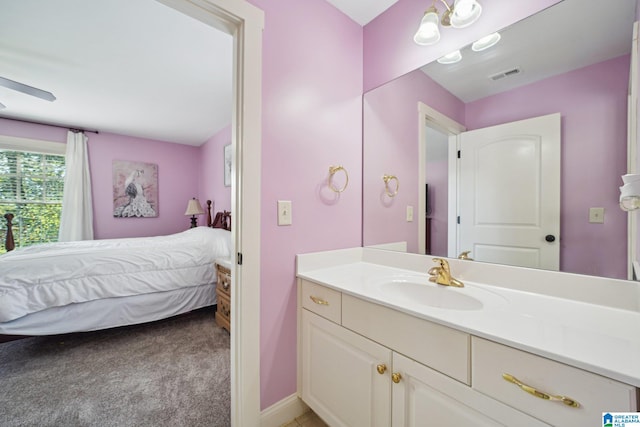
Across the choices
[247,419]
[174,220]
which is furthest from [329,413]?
[174,220]

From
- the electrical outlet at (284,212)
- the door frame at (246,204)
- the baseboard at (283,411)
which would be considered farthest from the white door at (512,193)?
the baseboard at (283,411)

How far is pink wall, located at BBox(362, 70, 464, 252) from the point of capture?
1.44 meters

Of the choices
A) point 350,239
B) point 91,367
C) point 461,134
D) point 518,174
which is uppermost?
point 461,134

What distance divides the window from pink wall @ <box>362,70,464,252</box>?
14.4 ft

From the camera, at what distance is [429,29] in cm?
117

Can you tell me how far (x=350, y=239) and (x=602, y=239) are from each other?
1091 millimetres

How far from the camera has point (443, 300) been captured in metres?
1.11

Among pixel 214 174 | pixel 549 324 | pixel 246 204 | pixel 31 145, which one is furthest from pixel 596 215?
pixel 31 145

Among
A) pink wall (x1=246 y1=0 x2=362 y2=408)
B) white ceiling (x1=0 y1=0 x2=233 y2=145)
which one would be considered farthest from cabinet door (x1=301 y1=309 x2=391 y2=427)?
white ceiling (x1=0 y1=0 x2=233 y2=145)

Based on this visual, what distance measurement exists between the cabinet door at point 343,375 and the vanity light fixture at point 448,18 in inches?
55.8

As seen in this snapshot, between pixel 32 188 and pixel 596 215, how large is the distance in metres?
5.56

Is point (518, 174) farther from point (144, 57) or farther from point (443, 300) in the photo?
point (144, 57)

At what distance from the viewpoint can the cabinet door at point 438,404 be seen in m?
0.65

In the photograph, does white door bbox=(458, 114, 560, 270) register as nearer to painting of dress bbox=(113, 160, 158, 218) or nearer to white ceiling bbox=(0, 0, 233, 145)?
white ceiling bbox=(0, 0, 233, 145)
